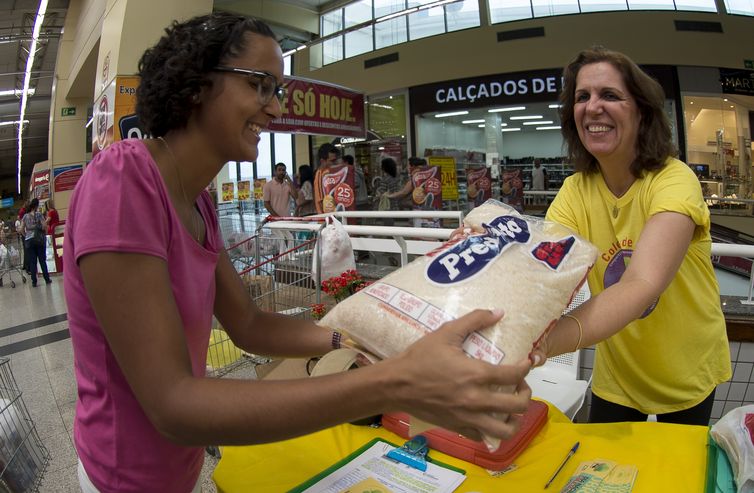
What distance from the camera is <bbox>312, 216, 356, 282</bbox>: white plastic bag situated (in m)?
2.67

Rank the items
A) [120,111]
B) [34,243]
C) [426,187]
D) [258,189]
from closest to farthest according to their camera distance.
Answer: [120,111] < [426,187] < [34,243] < [258,189]

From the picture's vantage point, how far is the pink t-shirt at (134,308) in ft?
2.21

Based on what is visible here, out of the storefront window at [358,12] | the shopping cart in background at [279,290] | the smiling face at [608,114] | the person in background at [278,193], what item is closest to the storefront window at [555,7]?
the storefront window at [358,12]

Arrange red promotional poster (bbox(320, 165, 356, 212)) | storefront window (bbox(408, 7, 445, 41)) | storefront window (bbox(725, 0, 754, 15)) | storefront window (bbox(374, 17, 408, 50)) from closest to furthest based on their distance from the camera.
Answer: red promotional poster (bbox(320, 165, 356, 212)) → storefront window (bbox(725, 0, 754, 15)) → storefront window (bbox(408, 7, 445, 41)) → storefront window (bbox(374, 17, 408, 50))

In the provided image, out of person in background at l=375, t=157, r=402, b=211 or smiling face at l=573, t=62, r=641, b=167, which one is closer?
smiling face at l=573, t=62, r=641, b=167

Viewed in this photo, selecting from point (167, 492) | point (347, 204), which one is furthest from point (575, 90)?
point (347, 204)

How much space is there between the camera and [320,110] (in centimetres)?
679

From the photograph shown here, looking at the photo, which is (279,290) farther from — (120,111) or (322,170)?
(322,170)

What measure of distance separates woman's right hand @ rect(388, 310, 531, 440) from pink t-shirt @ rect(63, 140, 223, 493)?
35cm

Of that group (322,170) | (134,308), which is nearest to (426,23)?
(322,170)

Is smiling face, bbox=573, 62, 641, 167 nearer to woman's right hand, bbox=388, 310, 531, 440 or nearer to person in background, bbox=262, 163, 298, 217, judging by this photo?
woman's right hand, bbox=388, 310, 531, 440

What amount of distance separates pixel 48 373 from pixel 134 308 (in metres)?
4.46

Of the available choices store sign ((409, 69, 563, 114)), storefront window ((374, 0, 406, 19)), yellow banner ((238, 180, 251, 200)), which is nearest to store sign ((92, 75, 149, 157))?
yellow banner ((238, 180, 251, 200))

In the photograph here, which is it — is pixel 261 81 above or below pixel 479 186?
below
